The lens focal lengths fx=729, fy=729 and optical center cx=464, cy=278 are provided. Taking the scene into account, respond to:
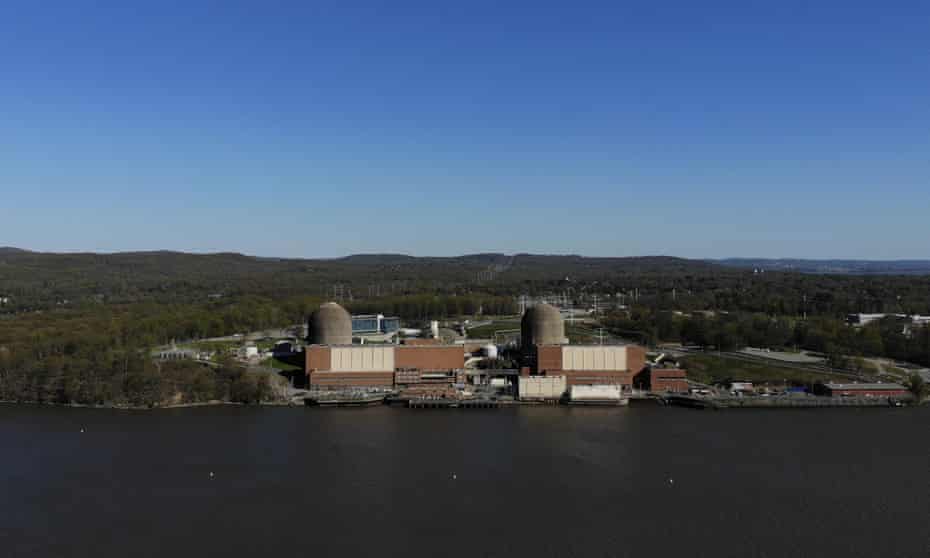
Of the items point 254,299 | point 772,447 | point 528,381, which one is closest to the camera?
A: point 772,447

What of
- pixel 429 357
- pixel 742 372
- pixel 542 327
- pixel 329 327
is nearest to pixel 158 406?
pixel 329 327

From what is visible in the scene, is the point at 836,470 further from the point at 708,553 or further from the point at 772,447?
the point at 708,553

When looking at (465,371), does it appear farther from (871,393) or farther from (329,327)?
(871,393)

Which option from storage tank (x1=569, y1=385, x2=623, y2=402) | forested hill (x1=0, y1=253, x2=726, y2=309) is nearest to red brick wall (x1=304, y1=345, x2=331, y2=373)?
storage tank (x1=569, y1=385, x2=623, y2=402)

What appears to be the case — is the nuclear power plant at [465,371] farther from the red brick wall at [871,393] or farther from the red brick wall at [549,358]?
the red brick wall at [871,393]

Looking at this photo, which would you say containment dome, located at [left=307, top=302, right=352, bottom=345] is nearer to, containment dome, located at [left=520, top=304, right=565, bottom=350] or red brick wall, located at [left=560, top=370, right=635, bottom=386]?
containment dome, located at [left=520, top=304, right=565, bottom=350]

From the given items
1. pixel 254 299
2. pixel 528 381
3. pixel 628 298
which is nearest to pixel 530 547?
pixel 528 381
